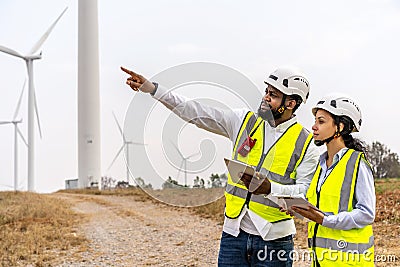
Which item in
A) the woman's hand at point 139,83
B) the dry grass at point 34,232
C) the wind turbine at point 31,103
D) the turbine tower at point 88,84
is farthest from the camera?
the turbine tower at point 88,84

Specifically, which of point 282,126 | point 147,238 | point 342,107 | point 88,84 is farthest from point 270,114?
point 88,84

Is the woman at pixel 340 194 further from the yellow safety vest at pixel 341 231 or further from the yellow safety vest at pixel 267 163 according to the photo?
the yellow safety vest at pixel 267 163

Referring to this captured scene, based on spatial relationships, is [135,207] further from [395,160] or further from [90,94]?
[90,94]

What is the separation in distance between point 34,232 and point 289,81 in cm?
1206

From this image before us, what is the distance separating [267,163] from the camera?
12.1ft

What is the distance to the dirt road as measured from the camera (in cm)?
1134

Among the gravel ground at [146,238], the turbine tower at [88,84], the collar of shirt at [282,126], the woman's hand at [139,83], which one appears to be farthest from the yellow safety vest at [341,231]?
the turbine tower at [88,84]

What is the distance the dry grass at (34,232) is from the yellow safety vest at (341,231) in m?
8.25

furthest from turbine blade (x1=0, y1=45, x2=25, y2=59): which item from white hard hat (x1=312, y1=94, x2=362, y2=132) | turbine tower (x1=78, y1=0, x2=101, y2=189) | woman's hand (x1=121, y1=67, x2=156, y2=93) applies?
white hard hat (x1=312, y1=94, x2=362, y2=132)

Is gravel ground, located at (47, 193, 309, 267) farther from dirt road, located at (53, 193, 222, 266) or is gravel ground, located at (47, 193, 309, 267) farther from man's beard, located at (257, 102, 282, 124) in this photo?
man's beard, located at (257, 102, 282, 124)

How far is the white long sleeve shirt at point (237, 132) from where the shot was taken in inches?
143

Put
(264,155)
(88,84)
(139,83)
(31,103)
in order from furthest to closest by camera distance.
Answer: (88,84), (31,103), (264,155), (139,83)

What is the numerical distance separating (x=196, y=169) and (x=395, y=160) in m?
15.2

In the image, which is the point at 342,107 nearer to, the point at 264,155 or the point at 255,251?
the point at 264,155
